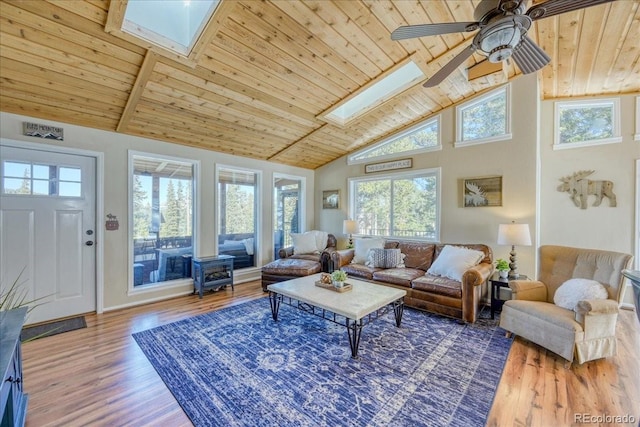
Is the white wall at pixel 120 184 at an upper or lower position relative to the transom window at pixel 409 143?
lower

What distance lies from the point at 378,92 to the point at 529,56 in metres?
2.21

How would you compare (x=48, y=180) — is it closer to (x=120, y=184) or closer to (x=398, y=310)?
→ (x=120, y=184)

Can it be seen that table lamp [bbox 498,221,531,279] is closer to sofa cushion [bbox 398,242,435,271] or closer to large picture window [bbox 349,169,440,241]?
sofa cushion [bbox 398,242,435,271]

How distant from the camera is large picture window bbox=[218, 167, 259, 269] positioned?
15.7 ft

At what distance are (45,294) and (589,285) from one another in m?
5.77

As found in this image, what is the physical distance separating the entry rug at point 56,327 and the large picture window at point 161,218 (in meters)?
0.74

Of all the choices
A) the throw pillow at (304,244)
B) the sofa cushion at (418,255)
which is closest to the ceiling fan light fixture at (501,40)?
the sofa cushion at (418,255)

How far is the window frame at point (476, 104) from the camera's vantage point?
3.79 meters

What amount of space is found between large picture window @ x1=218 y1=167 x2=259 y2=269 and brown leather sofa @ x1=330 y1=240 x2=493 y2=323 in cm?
173

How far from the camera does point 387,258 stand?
4129mm

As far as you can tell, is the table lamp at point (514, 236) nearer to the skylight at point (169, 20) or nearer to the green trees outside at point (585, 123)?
the green trees outside at point (585, 123)

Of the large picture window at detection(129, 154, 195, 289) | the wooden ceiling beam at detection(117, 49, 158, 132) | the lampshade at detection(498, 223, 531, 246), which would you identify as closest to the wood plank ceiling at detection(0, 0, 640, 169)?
the wooden ceiling beam at detection(117, 49, 158, 132)

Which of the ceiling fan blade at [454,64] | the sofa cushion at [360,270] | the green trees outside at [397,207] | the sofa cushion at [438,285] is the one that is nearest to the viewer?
the ceiling fan blade at [454,64]

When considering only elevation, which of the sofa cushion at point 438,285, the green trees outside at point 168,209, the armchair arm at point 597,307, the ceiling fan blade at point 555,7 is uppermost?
the ceiling fan blade at point 555,7
